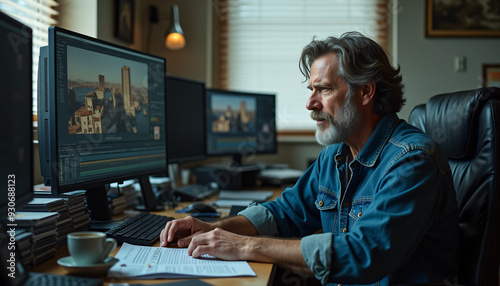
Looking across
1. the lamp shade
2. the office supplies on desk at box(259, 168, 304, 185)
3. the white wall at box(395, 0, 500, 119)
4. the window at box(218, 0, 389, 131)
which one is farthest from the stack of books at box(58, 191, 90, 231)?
the white wall at box(395, 0, 500, 119)

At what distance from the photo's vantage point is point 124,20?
242cm

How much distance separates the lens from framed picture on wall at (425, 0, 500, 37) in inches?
117

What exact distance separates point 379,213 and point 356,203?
0.83 ft

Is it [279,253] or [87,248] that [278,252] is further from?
[87,248]

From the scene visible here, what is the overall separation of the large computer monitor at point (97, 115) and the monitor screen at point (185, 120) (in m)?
0.37

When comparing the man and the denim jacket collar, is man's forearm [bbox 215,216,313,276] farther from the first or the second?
the denim jacket collar

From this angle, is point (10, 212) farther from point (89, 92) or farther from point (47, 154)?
point (89, 92)

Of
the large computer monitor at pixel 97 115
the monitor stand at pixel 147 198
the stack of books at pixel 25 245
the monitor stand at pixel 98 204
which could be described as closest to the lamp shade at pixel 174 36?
the large computer monitor at pixel 97 115

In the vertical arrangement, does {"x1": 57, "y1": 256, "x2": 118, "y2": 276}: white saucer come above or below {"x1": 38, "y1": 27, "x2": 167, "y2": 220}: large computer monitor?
below

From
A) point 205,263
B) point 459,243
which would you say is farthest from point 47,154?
point 459,243

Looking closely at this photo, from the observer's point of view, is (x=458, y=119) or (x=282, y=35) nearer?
(x=458, y=119)

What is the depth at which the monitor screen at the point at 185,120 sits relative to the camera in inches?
80.0

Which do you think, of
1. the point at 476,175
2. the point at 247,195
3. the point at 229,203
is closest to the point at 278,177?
the point at 247,195

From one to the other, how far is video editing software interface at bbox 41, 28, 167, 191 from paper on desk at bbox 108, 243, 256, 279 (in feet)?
0.89
